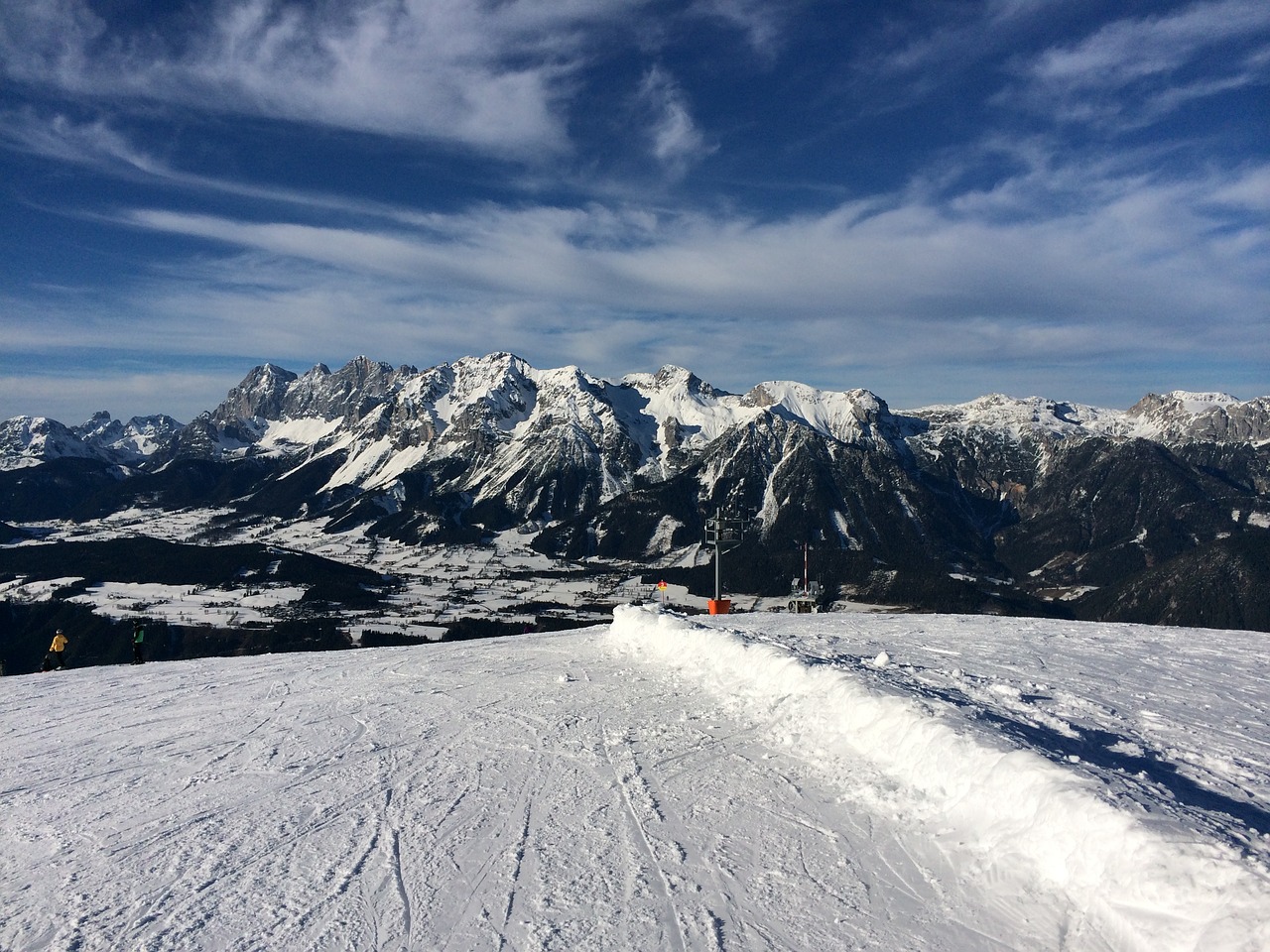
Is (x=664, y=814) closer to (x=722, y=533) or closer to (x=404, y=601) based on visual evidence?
(x=722, y=533)

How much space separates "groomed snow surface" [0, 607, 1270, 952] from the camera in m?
6.30

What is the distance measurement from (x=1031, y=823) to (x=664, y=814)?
3953 mm

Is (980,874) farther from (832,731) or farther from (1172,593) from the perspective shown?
(1172,593)

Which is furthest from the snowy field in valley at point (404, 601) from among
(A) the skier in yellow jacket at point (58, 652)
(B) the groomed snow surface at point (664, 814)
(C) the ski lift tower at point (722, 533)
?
(B) the groomed snow surface at point (664, 814)

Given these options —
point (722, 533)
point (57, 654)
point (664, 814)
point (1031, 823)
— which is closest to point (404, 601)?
point (722, 533)

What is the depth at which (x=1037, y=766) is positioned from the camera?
805 cm

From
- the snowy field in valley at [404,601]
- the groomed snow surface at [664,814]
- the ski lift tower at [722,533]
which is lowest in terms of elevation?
the snowy field in valley at [404,601]

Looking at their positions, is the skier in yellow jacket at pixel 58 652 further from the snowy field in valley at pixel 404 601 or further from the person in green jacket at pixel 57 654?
the snowy field in valley at pixel 404 601

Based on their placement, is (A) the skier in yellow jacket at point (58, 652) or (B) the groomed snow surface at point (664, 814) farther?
(A) the skier in yellow jacket at point (58, 652)

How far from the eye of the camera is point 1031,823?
297 inches

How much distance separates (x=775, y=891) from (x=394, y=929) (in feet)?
11.3

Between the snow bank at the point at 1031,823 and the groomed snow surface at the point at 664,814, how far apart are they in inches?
1.1

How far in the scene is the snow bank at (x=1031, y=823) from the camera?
229 inches

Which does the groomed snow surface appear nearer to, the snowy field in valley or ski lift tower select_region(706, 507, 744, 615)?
ski lift tower select_region(706, 507, 744, 615)
